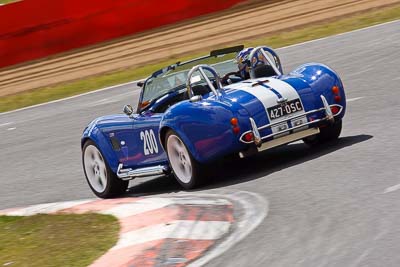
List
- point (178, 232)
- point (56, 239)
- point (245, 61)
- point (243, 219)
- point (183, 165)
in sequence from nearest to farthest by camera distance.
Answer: point (178, 232) < point (243, 219) < point (56, 239) < point (183, 165) < point (245, 61)

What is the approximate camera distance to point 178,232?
767 cm

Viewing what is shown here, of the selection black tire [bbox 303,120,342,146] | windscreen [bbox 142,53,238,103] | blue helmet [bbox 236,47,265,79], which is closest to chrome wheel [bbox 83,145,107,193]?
windscreen [bbox 142,53,238,103]

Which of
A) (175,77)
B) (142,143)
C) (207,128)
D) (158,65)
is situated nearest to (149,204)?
(207,128)

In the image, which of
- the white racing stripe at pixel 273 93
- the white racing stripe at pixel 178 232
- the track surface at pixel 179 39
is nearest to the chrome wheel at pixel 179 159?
the white racing stripe at pixel 273 93

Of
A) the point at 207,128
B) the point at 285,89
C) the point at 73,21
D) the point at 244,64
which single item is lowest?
the point at 207,128

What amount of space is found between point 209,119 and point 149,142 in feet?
3.73

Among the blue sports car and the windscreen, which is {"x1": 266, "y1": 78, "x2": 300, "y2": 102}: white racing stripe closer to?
the blue sports car

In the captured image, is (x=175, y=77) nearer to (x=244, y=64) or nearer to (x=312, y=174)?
(x=244, y=64)

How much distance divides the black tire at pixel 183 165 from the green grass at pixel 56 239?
1.09 m

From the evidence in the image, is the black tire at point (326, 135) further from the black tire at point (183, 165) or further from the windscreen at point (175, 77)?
the black tire at point (183, 165)

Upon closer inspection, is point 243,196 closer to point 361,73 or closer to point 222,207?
point 222,207

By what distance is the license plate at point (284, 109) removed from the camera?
9633mm

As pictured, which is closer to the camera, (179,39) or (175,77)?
(175,77)

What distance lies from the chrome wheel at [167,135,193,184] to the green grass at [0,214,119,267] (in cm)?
112
